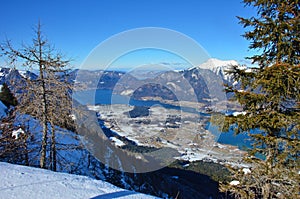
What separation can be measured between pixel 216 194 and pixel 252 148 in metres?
36.1

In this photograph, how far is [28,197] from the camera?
315cm

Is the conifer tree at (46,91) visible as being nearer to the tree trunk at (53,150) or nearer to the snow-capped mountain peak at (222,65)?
the tree trunk at (53,150)

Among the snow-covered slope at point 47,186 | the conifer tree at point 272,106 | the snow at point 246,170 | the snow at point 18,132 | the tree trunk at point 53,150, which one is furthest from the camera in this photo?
the snow at point 18,132

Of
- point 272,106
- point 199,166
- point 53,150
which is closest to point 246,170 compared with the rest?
point 272,106

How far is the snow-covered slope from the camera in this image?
3.31m

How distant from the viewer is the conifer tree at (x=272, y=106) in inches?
158

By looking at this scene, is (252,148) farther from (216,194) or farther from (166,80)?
(166,80)

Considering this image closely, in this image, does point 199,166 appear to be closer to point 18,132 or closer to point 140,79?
point 140,79

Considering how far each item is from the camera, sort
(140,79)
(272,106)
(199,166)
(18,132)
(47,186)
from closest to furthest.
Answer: (47,186)
(272,106)
(18,132)
(140,79)
(199,166)

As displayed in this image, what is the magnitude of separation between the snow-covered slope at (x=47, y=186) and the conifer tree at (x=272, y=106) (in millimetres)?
2706

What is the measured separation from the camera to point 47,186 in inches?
142

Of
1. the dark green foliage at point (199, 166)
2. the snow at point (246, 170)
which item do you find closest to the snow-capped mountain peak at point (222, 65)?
the snow at point (246, 170)

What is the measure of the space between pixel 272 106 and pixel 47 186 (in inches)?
190

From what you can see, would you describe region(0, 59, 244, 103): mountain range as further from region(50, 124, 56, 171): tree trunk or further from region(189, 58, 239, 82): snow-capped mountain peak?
region(50, 124, 56, 171): tree trunk
